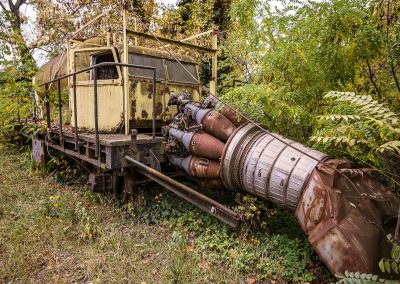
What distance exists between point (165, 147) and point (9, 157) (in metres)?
6.44

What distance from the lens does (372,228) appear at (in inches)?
102

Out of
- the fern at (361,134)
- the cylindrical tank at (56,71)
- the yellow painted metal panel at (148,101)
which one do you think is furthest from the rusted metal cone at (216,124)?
the cylindrical tank at (56,71)

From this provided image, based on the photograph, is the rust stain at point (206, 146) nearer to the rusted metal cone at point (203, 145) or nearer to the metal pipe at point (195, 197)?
the rusted metal cone at point (203, 145)

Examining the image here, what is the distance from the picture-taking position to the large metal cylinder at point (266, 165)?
303cm

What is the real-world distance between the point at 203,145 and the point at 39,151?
181 inches

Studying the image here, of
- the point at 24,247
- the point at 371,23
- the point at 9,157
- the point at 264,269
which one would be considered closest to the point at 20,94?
the point at 9,157

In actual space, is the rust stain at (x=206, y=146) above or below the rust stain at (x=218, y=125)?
below

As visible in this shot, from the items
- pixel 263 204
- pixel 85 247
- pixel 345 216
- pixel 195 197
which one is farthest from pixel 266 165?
pixel 85 247

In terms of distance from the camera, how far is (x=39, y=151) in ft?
21.9

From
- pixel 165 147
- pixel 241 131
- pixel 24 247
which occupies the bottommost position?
pixel 24 247

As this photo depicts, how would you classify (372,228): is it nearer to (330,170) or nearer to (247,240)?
(330,170)

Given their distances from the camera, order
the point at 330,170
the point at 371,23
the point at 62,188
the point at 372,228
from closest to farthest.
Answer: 1. the point at 372,228
2. the point at 330,170
3. the point at 371,23
4. the point at 62,188

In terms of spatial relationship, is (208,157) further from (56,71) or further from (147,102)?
(56,71)

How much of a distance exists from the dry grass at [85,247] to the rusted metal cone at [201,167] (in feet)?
3.10
